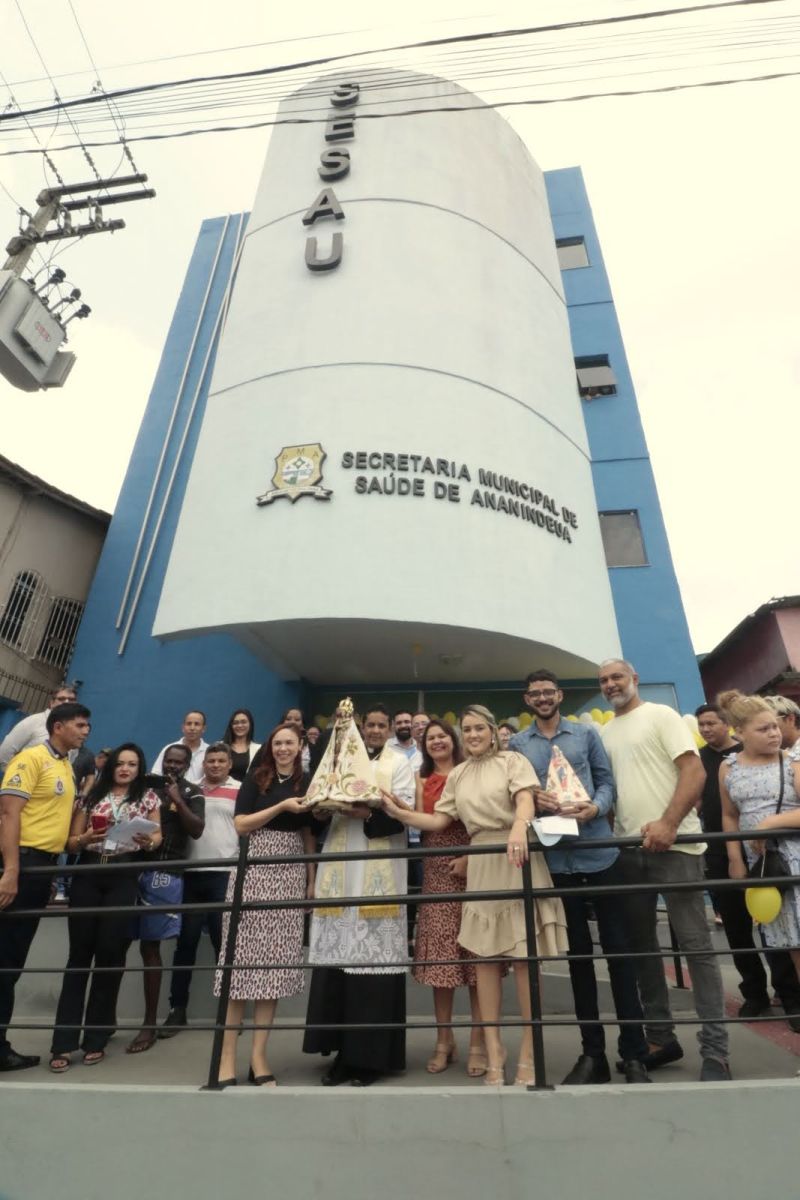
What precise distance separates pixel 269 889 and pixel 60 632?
9.69 meters

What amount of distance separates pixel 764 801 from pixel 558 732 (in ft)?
3.51

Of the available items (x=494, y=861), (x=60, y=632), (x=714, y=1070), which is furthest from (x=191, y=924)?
(x=60, y=632)

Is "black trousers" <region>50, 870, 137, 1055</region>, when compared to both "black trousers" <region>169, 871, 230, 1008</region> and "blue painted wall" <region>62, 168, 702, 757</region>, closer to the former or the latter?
"black trousers" <region>169, 871, 230, 1008</region>

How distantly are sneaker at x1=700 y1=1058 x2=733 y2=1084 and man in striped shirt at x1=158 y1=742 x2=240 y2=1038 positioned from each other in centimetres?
272

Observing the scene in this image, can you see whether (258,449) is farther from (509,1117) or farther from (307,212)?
(509,1117)

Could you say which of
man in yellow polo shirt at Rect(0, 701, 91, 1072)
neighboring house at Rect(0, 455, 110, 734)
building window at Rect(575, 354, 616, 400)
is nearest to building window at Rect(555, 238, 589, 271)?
building window at Rect(575, 354, 616, 400)

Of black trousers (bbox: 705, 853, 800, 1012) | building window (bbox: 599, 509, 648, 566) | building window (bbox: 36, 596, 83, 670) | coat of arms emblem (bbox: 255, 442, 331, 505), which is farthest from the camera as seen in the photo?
building window (bbox: 599, 509, 648, 566)

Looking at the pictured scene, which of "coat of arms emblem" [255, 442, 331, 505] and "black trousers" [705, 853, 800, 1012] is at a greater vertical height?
"coat of arms emblem" [255, 442, 331, 505]

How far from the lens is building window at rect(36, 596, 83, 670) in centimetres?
1135

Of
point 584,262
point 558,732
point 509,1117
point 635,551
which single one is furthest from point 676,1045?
point 584,262

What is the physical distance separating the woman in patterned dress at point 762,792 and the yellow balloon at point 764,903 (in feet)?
0.28

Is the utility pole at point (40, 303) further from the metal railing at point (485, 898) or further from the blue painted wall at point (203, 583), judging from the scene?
the metal railing at point (485, 898)

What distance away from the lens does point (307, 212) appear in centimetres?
1130

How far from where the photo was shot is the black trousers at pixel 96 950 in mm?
3572
